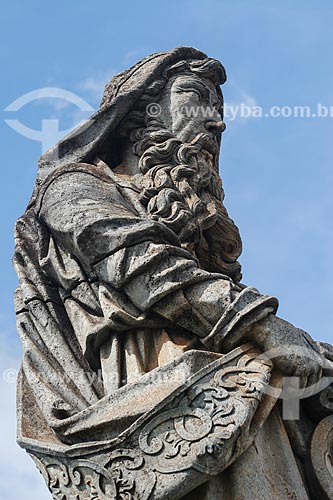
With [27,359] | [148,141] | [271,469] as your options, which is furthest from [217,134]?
[271,469]

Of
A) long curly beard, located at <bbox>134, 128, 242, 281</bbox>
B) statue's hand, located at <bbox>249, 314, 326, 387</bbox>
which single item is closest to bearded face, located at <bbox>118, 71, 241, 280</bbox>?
long curly beard, located at <bbox>134, 128, 242, 281</bbox>

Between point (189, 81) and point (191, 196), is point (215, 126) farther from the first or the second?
point (191, 196)

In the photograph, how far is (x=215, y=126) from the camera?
851 cm

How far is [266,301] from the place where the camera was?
6934 millimetres

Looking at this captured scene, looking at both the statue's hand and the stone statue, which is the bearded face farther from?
the statue's hand

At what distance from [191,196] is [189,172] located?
0.21 m

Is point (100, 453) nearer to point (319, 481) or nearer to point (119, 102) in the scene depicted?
point (319, 481)

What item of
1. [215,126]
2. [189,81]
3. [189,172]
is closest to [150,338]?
[189,172]

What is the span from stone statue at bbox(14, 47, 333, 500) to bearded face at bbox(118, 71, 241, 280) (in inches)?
0.5

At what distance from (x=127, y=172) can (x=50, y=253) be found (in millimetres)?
884

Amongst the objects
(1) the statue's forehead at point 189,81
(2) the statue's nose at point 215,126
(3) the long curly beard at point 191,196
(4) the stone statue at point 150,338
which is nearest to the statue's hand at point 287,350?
(4) the stone statue at point 150,338

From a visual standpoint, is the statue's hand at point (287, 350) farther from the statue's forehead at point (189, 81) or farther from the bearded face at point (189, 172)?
the statue's forehead at point (189, 81)

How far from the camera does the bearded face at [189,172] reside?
7.75 m

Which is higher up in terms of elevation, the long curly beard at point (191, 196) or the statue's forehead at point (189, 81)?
the statue's forehead at point (189, 81)
